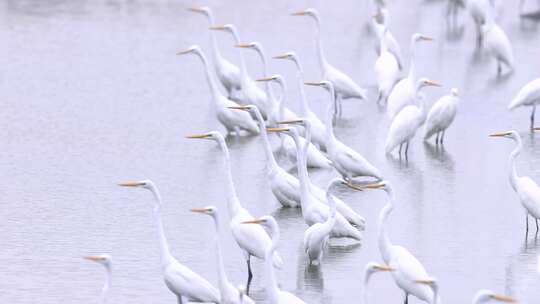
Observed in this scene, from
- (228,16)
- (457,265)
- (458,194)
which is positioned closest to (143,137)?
(458,194)

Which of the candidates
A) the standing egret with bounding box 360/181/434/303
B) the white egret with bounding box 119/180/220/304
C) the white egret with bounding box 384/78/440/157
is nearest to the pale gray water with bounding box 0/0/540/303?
the white egret with bounding box 384/78/440/157

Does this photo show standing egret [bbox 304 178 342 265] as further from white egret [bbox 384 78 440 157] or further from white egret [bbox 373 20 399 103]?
white egret [bbox 373 20 399 103]

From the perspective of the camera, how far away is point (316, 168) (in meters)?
18.6

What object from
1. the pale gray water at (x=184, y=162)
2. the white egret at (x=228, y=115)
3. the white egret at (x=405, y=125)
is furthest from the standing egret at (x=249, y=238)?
the white egret at (x=228, y=115)

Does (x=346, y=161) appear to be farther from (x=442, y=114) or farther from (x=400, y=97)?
(x=400, y=97)

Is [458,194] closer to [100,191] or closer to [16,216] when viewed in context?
[100,191]

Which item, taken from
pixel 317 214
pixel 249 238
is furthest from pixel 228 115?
pixel 249 238

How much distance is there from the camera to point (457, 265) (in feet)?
48.2

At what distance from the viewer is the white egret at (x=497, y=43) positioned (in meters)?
25.5

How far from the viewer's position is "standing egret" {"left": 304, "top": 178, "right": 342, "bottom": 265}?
14.0 metres

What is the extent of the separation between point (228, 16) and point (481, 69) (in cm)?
661

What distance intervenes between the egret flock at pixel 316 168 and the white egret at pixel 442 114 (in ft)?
0.04

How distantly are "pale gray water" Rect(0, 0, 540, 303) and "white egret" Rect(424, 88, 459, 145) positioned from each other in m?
0.37

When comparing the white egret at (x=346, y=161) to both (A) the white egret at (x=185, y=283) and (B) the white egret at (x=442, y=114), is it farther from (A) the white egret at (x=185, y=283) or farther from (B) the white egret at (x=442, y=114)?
(A) the white egret at (x=185, y=283)
